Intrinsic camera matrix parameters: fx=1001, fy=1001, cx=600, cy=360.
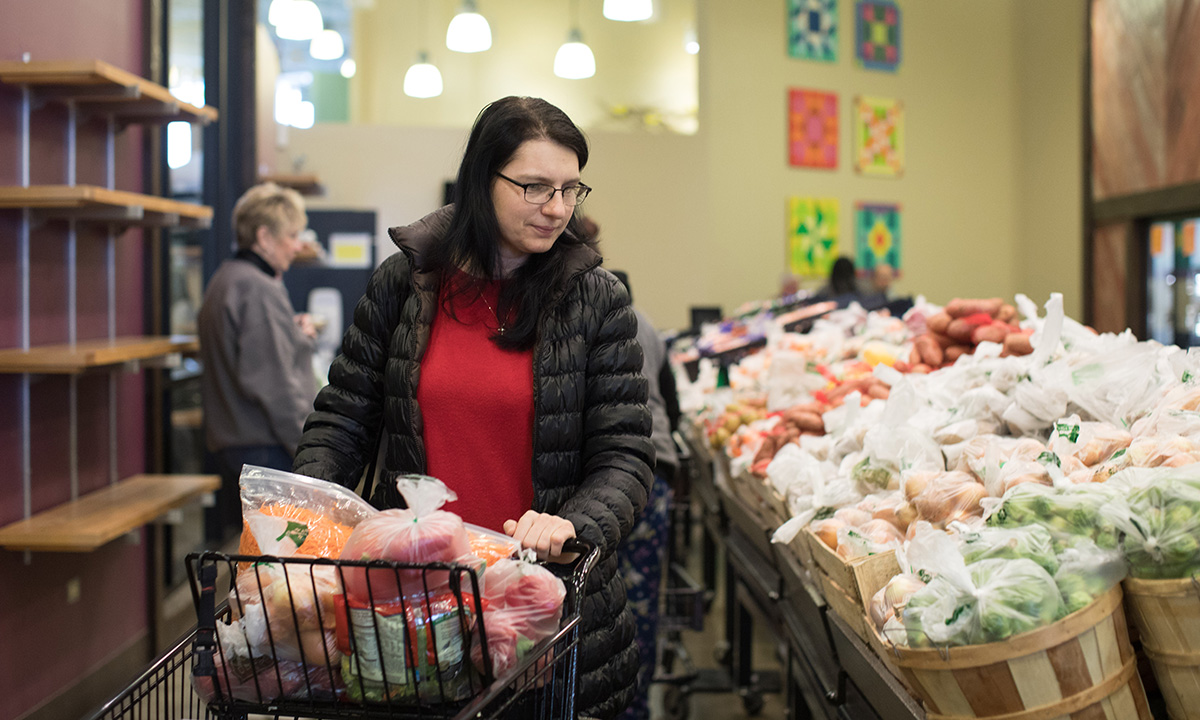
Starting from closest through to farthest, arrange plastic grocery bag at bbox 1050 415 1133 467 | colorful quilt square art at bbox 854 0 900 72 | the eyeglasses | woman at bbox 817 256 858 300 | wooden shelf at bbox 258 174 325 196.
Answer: the eyeglasses → plastic grocery bag at bbox 1050 415 1133 467 → wooden shelf at bbox 258 174 325 196 → woman at bbox 817 256 858 300 → colorful quilt square art at bbox 854 0 900 72

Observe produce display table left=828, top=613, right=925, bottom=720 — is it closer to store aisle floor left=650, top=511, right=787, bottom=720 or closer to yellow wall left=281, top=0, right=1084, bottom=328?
store aisle floor left=650, top=511, right=787, bottom=720

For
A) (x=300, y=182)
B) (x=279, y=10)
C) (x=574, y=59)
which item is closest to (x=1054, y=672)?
(x=300, y=182)

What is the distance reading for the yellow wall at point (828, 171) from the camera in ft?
26.0

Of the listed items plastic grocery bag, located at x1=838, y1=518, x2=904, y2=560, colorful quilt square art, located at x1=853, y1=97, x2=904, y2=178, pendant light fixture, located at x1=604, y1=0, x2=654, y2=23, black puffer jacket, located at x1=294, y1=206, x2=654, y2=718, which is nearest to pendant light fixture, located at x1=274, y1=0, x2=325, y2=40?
pendant light fixture, located at x1=604, y1=0, x2=654, y2=23

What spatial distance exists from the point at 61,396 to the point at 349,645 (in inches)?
103

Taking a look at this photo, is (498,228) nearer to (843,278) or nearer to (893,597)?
(893,597)

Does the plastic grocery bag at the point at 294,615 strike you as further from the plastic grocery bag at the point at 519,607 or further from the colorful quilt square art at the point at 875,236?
the colorful quilt square art at the point at 875,236

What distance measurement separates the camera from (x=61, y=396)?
10.6 ft

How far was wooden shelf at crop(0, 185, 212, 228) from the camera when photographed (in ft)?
8.90

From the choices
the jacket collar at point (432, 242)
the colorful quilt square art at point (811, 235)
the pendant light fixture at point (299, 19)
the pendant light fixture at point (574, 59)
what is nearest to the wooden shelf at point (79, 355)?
the jacket collar at point (432, 242)

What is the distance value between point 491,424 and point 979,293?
31.3 feet

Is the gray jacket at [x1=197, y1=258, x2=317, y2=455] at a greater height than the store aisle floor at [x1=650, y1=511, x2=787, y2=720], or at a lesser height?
greater

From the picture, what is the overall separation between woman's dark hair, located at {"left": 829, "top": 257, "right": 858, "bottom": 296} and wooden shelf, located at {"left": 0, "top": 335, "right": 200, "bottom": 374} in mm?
4726

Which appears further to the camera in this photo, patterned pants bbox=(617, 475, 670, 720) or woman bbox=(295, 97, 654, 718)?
patterned pants bbox=(617, 475, 670, 720)
